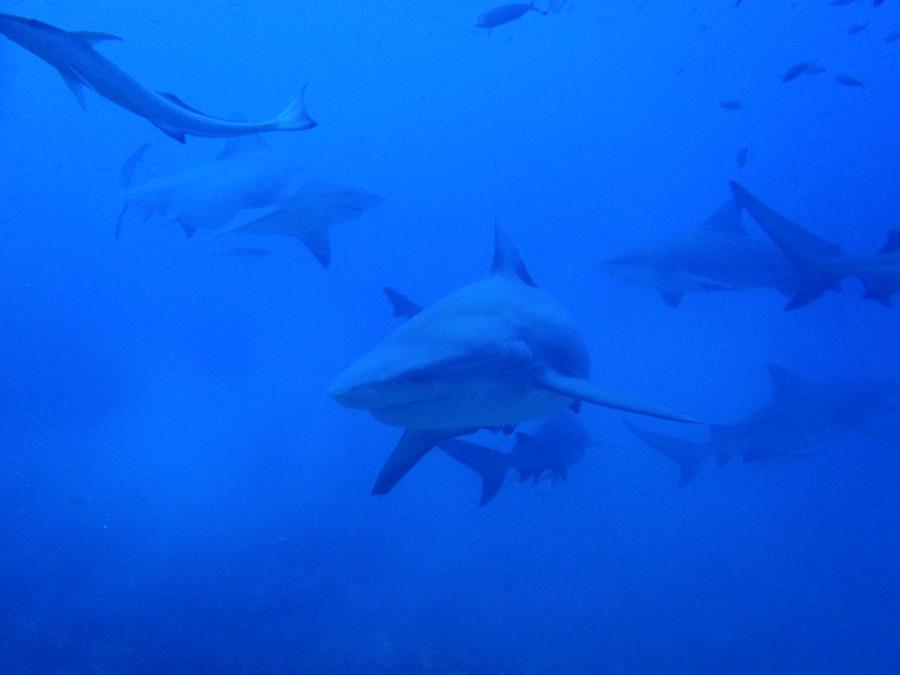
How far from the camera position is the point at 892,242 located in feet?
20.0

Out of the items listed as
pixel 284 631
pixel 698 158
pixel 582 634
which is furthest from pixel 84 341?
pixel 698 158

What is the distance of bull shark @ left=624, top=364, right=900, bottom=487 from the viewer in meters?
10.3

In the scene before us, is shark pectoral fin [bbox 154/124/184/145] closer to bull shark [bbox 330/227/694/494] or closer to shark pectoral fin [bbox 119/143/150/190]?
bull shark [bbox 330/227/694/494]

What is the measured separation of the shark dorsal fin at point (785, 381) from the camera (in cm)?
1062

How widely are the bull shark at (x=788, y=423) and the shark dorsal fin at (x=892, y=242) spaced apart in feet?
15.2

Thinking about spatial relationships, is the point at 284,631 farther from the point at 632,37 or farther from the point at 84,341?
the point at 632,37

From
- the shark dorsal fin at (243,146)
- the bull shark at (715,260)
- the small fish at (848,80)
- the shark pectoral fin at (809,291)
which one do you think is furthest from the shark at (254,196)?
the small fish at (848,80)

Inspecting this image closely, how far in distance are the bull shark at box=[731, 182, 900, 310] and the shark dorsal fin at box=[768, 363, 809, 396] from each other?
433 cm

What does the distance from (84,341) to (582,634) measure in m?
30.5

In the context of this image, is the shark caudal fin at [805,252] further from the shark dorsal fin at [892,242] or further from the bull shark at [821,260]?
the shark dorsal fin at [892,242]

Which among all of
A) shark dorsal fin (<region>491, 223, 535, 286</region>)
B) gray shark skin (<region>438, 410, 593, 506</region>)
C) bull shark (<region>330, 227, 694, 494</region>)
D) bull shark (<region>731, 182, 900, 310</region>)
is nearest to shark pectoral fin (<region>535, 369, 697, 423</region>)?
bull shark (<region>330, 227, 694, 494</region>)

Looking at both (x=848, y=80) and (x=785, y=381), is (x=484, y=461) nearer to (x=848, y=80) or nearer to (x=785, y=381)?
(x=785, y=381)

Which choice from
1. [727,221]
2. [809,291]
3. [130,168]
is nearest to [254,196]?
[130,168]

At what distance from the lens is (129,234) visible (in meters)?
53.6
